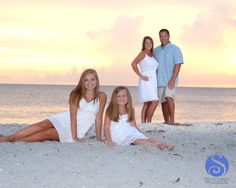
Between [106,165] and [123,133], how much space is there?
1357 mm

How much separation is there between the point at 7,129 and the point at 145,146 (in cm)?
314

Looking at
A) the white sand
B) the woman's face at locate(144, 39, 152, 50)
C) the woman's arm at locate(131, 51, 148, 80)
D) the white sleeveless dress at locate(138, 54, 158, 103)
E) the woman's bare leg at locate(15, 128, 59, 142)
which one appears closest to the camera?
the white sand

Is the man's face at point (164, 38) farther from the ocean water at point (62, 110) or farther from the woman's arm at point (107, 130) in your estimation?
the ocean water at point (62, 110)

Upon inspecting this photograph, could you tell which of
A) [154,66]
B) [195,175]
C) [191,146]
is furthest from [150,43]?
[195,175]

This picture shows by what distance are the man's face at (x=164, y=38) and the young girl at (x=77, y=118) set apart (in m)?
2.91

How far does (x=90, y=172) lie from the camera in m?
5.34

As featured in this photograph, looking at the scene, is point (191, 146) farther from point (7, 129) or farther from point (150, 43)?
point (7, 129)

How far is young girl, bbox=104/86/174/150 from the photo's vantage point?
271 inches

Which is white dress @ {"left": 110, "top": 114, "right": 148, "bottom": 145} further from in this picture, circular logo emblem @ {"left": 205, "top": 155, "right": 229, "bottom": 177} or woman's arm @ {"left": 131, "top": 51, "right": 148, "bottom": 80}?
woman's arm @ {"left": 131, "top": 51, "right": 148, "bottom": 80}

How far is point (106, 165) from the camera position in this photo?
5629mm

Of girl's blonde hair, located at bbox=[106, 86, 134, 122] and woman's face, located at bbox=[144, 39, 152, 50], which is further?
woman's face, located at bbox=[144, 39, 152, 50]

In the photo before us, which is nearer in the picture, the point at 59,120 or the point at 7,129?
the point at 59,120

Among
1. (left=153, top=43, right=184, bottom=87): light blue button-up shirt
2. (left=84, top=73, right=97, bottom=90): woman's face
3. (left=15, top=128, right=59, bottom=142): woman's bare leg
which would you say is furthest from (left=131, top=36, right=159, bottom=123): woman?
(left=15, top=128, right=59, bottom=142): woman's bare leg

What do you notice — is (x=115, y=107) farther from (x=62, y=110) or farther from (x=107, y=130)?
(x=62, y=110)
